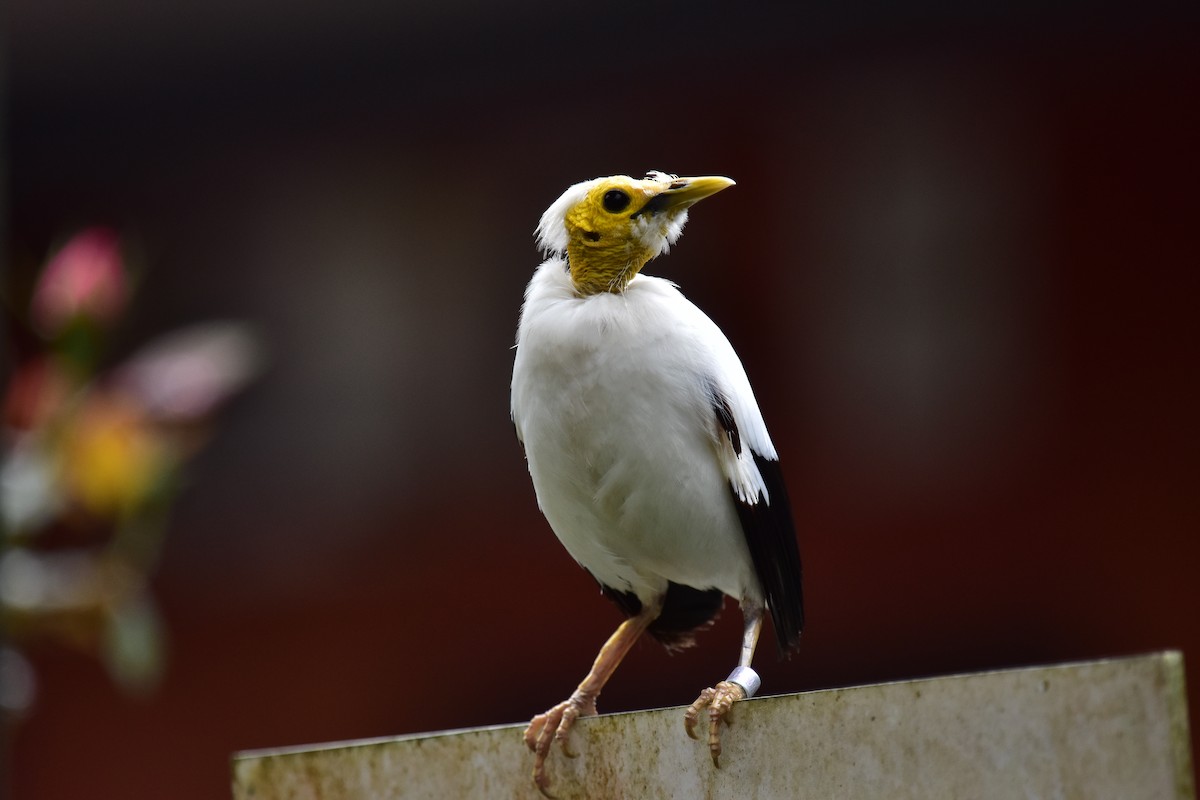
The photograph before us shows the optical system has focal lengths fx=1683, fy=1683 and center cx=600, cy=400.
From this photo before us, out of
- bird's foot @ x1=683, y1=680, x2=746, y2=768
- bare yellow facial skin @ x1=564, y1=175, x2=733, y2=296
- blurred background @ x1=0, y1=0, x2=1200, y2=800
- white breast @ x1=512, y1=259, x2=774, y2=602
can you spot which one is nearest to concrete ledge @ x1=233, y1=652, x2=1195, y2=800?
bird's foot @ x1=683, y1=680, x2=746, y2=768

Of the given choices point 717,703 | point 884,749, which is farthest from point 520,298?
point 884,749

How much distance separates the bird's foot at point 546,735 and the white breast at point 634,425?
0.21 meters

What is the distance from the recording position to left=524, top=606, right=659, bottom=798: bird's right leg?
75.7 inches

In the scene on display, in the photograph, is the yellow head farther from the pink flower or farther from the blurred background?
the blurred background

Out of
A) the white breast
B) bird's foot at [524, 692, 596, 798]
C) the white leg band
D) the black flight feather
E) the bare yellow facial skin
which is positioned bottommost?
bird's foot at [524, 692, 596, 798]

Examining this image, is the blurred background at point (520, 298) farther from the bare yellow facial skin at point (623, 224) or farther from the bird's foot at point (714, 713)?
the bird's foot at point (714, 713)

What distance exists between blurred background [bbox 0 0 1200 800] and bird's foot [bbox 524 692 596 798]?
398 cm

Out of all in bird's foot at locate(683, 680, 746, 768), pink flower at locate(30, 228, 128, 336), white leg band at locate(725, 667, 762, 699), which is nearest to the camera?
bird's foot at locate(683, 680, 746, 768)

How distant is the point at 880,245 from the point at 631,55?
1.32m

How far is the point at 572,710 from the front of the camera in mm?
1980

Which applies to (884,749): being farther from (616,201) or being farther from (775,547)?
(616,201)

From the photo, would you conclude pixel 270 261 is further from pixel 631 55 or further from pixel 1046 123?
pixel 1046 123

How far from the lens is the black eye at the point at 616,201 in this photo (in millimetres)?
1997

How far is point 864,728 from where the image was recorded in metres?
1.67
